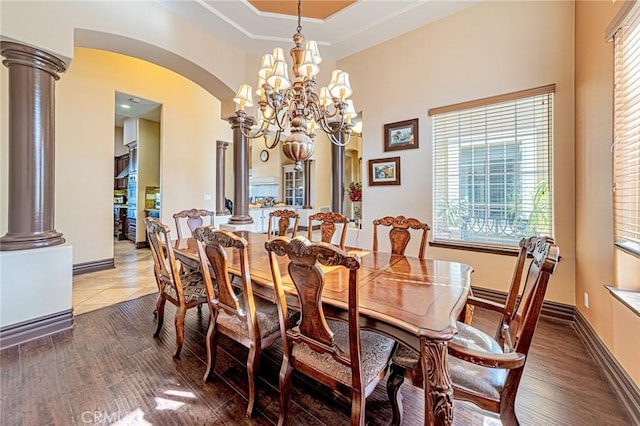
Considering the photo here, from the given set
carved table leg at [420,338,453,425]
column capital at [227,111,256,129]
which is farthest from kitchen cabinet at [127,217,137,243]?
carved table leg at [420,338,453,425]

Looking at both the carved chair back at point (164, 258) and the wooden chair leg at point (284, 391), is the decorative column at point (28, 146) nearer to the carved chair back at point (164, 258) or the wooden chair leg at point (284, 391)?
the carved chair back at point (164, 258)

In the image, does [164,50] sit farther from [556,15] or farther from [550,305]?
[550,305]

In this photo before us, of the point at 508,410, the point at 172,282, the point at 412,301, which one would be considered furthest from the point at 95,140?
the point at 508,410

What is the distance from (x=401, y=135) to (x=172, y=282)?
3.17 meters

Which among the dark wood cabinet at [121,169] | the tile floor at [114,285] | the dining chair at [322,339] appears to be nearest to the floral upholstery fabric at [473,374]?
the dining chair at [322,339]

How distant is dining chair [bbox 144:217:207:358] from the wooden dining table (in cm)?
47

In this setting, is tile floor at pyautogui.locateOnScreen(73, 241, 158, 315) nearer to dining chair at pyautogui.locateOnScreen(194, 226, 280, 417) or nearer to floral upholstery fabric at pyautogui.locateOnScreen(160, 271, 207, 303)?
floral upholstery fabric at pyautogui.locateOnScreen(160, 271, 207, 303)

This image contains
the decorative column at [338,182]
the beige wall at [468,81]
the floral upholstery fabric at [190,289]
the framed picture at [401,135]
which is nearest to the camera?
the floral upholstery fabric at [190,289]

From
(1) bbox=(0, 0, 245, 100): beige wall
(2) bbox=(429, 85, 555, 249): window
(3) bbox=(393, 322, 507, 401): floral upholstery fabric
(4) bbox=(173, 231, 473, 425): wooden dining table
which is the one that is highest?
(1) bbox=(0, 0, 245, 100): beige wall

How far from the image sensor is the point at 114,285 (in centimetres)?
386

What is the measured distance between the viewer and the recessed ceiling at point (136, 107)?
530 centimetres

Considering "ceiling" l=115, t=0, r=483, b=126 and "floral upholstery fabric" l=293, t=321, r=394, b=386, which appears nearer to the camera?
"floral upholstery fabric" l=293, t=321, r=394, b=386

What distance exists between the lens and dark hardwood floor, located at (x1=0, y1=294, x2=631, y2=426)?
1555 mm

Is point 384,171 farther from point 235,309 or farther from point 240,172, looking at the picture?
point 235,309
